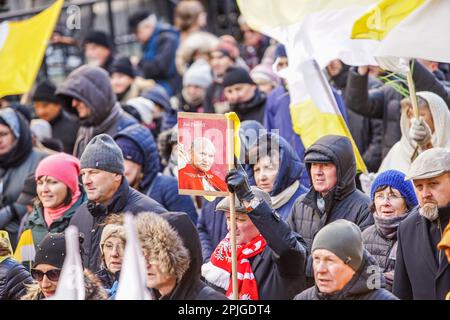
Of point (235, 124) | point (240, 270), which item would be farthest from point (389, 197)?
point (235, 124)

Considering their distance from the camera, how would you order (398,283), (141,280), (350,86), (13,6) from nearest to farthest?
(141,280)
(398,283)
(350,86)
(13,6)

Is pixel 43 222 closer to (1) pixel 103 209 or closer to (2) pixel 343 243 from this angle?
(1) pixel 103 209

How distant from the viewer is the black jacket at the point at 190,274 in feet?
24.5

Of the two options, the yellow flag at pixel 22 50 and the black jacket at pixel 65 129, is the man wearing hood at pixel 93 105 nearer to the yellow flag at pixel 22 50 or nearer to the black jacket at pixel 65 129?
the yellow flag at pixel 22 50

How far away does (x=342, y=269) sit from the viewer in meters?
7.38

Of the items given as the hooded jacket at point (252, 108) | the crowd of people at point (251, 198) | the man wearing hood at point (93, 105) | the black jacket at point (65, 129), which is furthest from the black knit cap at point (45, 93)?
the hooded jacket at point (252, 108)

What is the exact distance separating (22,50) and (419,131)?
3768 millimetres

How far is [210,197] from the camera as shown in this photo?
8930 mm

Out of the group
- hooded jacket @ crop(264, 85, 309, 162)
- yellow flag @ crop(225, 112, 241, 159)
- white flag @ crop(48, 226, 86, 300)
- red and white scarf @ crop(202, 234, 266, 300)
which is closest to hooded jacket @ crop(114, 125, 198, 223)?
hooded jacket @ crop(264, 85, 309, 162)

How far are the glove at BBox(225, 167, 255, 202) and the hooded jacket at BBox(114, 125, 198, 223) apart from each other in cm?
243

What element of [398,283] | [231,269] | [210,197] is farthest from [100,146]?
[398,283]

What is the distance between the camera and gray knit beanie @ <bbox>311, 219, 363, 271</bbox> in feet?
24.2
